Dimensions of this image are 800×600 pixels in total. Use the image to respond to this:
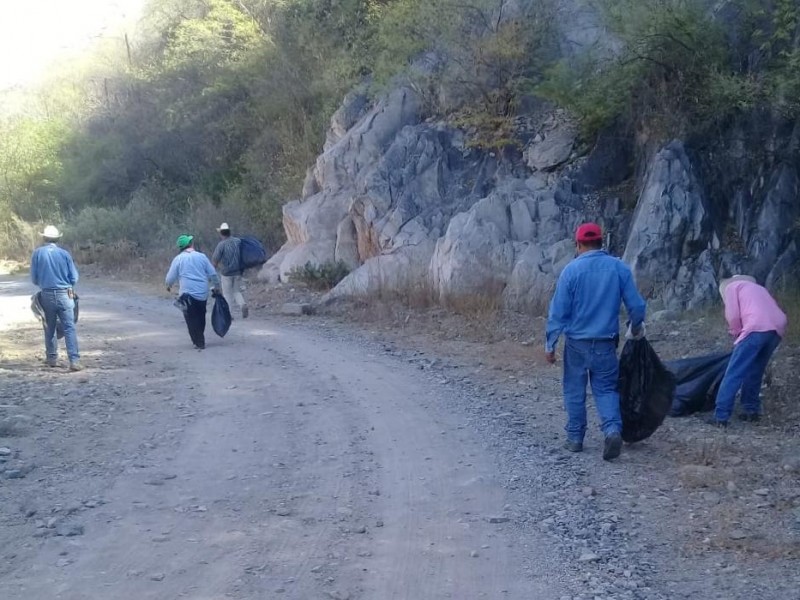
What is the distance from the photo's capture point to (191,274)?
538 inches

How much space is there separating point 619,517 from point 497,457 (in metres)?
1.66

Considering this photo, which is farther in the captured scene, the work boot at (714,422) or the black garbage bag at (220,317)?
the black garbage bag at (220,317)

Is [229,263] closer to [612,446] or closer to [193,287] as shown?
[193,287]

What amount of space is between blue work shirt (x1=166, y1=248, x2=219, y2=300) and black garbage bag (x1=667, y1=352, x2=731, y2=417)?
722 centimetres

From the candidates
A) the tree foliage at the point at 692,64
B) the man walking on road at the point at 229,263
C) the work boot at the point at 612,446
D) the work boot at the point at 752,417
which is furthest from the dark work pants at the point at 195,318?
the tree foliage at the point at 692,64

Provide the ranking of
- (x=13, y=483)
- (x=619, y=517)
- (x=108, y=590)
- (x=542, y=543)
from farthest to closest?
(x=13, y=483) → (x=619, y=517) → (x=542, y=543) → (x=108, y=590)

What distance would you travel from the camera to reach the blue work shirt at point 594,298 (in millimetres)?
7562

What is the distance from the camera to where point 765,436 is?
849 cm

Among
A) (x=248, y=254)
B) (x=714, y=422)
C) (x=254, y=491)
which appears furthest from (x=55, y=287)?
(x=714, y=422)

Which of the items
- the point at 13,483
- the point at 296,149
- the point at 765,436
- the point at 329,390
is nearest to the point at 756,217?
the point at 765,436

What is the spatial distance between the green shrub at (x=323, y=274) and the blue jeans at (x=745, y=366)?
12.5 m

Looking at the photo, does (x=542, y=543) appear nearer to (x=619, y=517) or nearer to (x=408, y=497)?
(x=619, y=517)

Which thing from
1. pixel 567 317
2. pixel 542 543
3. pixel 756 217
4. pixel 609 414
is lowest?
pixel 542 543

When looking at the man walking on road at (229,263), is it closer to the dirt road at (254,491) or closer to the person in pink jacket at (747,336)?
the dirt road at (254,491)
